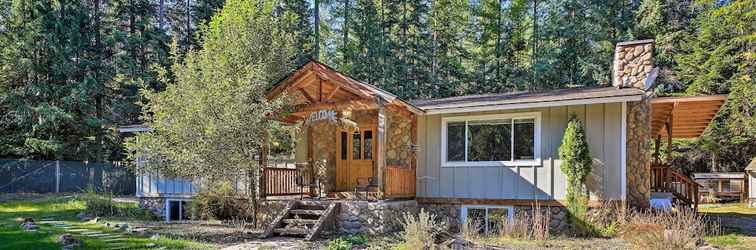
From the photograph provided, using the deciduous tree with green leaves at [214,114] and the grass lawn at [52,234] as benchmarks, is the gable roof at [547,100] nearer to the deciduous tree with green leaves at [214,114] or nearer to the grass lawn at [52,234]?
the deciduous tree with green leaves at [214,114]

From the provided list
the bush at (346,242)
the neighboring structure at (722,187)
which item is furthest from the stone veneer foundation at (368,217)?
the neighboring structure at (722,187)

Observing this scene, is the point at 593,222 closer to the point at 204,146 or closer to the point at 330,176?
the point at 330,176

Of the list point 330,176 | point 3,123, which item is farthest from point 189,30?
point 330,176

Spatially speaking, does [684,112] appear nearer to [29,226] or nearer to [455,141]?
[455,141]

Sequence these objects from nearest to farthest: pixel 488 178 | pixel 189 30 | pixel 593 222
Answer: pixel 593 222
pixel 488 178
pixel 189 30

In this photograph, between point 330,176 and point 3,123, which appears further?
point 3,123

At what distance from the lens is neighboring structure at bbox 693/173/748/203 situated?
77.3 ft

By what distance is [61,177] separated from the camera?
844 inches

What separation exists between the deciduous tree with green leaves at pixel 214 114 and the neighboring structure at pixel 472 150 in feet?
4.17

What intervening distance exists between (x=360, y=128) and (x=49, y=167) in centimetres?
1459

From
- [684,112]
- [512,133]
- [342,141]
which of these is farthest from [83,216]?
[684,112]

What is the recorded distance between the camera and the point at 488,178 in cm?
1180

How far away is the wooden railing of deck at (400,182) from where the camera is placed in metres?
11.3

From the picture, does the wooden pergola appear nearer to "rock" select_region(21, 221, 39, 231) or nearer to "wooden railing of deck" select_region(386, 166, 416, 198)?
"wooden railing of deck" select_region(386, 166, 416, 198)
